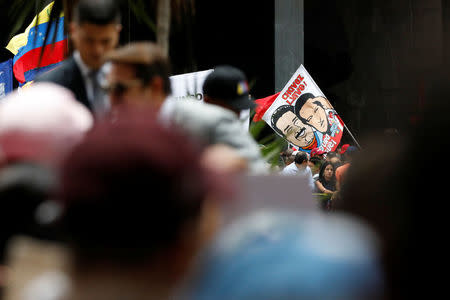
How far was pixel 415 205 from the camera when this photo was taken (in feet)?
5.74

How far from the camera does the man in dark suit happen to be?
3291 mm

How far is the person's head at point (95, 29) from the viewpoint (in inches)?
129

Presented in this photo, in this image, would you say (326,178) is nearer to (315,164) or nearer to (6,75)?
(315,164)

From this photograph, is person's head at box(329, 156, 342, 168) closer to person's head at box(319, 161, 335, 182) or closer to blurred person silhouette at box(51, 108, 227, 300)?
person's head at box(319, 161, 335, 182)

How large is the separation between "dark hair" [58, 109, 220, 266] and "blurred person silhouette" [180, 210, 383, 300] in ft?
0.31

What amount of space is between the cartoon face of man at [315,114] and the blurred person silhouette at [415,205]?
8.56 metres

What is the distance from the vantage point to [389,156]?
179 centimetres

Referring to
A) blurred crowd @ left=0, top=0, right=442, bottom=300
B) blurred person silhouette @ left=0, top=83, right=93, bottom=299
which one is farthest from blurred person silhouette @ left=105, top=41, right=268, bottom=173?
blurred crowd @ left=0, top=0, right=442, bottom=300

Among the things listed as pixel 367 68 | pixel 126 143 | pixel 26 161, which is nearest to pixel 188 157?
pixel 126 143

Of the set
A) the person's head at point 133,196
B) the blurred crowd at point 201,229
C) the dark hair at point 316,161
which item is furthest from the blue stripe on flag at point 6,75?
the person's head at point 133,196

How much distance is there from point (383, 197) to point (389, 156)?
106 mm

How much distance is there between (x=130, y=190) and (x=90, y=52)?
2.16m

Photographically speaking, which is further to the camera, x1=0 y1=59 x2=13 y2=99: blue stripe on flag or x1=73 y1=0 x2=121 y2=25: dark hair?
x1=0 y1=59 x2=13 y2=99: blue stripe on flag

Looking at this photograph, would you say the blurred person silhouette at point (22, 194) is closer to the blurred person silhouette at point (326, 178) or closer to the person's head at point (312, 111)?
the blurred person silhouette at point (326, 178)
